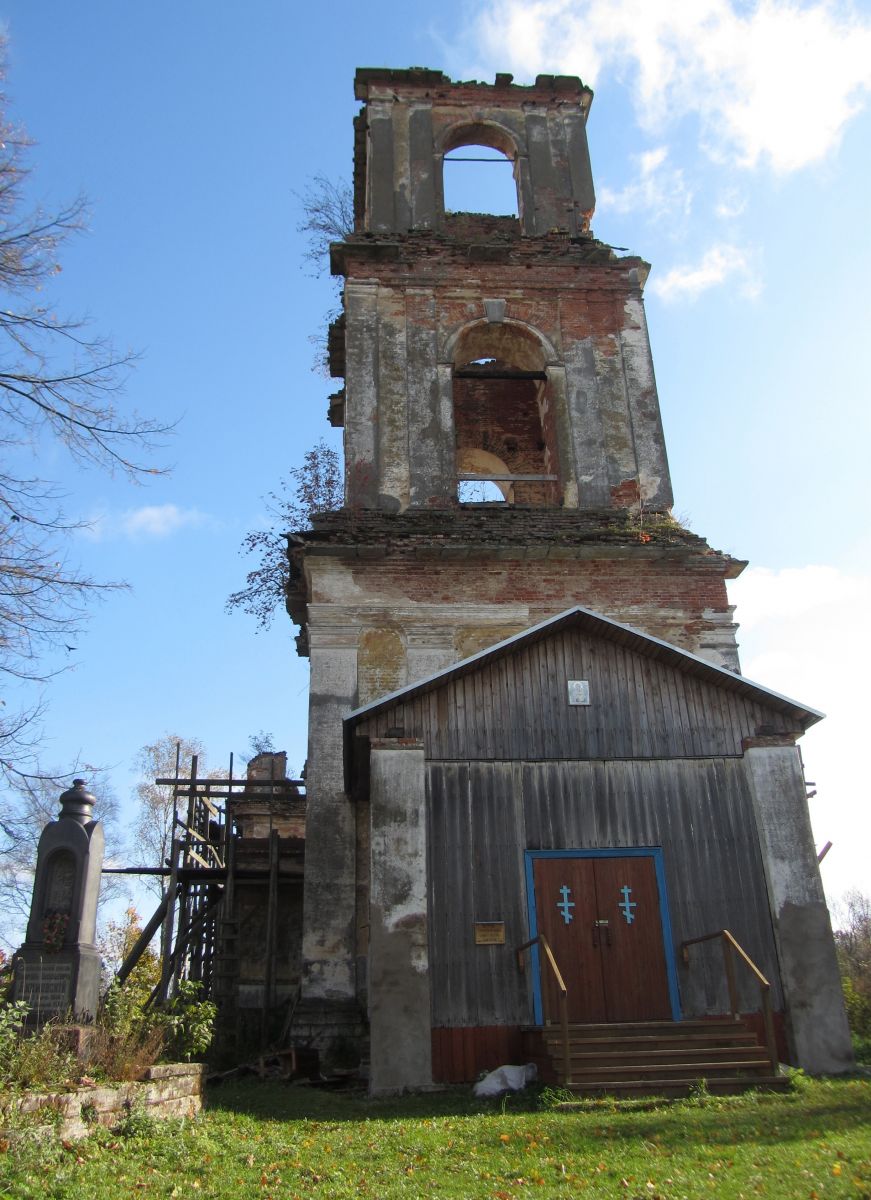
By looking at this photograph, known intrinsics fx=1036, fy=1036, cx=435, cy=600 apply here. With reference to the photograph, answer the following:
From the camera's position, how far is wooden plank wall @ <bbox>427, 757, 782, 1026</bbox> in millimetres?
11336

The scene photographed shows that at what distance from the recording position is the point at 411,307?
1953 cm

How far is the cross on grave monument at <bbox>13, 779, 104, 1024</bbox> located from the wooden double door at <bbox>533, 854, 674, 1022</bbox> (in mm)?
4771

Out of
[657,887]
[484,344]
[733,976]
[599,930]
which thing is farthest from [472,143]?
[733,976]

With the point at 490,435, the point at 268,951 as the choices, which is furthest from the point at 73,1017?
the point at 490,435

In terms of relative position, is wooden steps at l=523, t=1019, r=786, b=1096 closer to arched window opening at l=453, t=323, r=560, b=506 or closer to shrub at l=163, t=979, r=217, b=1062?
shrub at l=163, t=979, r=217, b=1062

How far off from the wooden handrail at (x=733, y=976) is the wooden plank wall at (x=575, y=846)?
0.13 metres

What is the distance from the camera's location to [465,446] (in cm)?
2223

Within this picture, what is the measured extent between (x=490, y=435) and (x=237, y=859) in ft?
33.2

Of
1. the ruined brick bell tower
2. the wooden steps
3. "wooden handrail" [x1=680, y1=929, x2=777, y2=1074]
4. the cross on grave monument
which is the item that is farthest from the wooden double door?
the cross on grave monument

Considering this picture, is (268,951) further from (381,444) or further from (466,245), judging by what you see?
(466,245)

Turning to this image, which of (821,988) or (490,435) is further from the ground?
(490,435)

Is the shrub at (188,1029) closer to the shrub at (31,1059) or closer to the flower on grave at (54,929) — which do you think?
the flower on grave at (54,929)

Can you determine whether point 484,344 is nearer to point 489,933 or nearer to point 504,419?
point 504,419

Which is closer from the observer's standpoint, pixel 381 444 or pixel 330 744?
pixel 330 744
